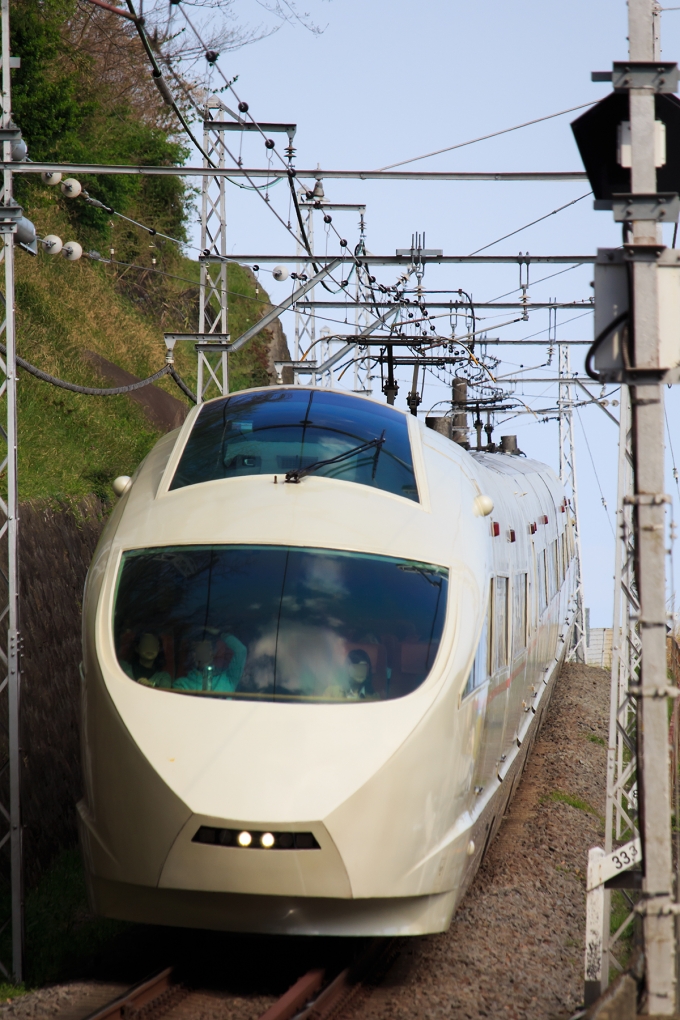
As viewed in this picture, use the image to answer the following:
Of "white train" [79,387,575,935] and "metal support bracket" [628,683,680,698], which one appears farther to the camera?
"white train" [79,387,575,935]

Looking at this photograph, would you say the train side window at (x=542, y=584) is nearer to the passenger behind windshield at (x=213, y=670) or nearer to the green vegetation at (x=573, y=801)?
the green vegetation at (x=573, y=801)

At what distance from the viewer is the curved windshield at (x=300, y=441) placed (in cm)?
681

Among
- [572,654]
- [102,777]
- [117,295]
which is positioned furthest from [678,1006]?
[117,295]

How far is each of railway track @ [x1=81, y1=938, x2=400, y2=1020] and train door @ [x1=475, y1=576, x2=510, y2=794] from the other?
1.23 m

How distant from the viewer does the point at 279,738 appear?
520 cm

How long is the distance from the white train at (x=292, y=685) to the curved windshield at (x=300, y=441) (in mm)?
18

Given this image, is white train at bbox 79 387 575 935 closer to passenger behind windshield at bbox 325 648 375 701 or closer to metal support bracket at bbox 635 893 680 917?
passenger behind windshield at bbox 325 648 375 701

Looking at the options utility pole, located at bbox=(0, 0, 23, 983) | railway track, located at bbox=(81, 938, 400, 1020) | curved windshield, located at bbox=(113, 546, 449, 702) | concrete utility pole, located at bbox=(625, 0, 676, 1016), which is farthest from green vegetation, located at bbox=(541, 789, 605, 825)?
concrete utility pole, located at bbox=(625, 0, 676, 1016)

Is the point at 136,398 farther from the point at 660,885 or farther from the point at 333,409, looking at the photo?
the point at 660,885

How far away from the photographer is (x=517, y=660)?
834 cm

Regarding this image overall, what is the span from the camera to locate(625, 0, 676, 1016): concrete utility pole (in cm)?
428

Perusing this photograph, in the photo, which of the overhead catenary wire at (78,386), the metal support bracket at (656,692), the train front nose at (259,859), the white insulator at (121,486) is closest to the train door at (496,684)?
the train front nose at (259,859)

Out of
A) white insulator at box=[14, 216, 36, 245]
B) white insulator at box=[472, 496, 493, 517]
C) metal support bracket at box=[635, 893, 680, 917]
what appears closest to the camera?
metal support bracket at box=[635, 893, 680, 917]

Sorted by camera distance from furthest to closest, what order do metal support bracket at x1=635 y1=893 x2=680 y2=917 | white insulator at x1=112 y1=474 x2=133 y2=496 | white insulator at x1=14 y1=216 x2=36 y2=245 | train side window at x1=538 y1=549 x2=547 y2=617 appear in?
train side window at x1=538 y1=549 x2=547 y2=617, white insulator at x1=14 y1=216 x2=36 y2=245, white insulator at x1=112 y1=474 x2=133 y2=496, metal support bracket at x1=635 y1=893 x2=680 y2=917
